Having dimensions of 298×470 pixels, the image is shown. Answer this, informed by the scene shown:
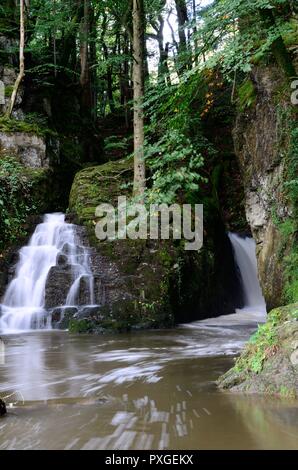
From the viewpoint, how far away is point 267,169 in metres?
8.88

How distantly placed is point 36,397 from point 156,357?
2321mm

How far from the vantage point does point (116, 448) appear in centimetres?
250

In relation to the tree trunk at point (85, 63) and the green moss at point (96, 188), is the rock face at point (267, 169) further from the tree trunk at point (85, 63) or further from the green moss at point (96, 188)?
the tree trunk at point (85, 63)

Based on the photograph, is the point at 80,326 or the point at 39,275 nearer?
the point at 80,326

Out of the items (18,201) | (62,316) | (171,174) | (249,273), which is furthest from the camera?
(249,273)

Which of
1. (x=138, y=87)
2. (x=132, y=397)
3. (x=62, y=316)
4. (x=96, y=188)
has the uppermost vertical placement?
(x=138, y=87)

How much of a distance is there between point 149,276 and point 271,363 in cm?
593

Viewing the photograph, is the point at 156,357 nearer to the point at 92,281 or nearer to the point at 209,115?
the point at 92,281

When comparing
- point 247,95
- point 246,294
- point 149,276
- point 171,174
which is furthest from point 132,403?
point 246,294

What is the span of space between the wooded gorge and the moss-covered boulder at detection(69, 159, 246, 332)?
30 millimetres

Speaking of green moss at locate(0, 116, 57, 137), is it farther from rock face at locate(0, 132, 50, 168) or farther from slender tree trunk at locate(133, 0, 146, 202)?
slender tree trunk at locate(133, 0, 146, 202)

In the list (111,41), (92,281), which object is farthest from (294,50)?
(111,41)

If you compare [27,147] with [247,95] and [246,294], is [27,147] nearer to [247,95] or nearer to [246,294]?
[247,95]

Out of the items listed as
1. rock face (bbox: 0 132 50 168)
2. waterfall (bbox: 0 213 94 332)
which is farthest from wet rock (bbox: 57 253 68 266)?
rock face (bbox: 0 132 50 168)
